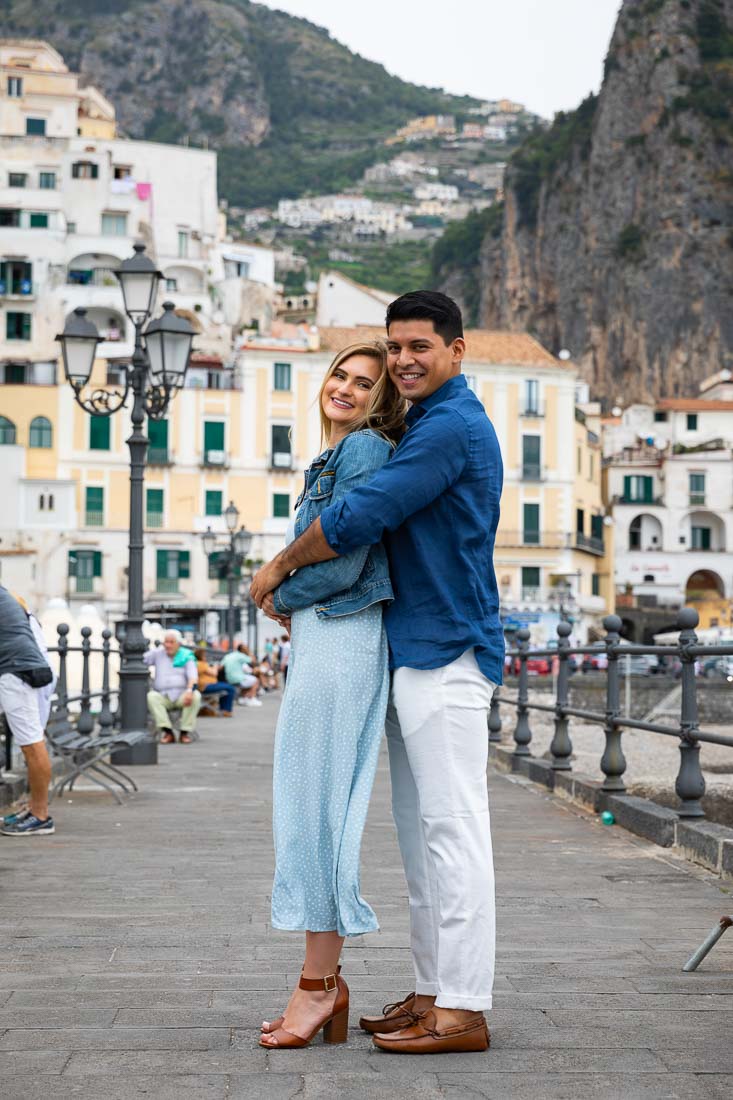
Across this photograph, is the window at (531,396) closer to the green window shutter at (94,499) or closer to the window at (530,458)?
the window at (530,458)

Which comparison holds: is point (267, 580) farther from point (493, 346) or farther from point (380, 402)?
point (493, 346)

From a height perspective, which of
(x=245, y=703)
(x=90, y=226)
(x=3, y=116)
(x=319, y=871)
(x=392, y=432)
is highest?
(x=3, y=116)

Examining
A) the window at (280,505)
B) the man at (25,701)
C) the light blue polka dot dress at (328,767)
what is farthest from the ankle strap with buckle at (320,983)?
the window at (280,505)

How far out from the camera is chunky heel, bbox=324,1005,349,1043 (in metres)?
3.78

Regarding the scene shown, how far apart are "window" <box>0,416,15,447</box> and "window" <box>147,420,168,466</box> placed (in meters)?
5.11

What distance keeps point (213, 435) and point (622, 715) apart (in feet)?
165

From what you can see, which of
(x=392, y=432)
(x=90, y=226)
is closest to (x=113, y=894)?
(x=392, y=432)

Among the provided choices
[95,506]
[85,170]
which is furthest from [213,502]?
[85,170]

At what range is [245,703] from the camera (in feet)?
91.7

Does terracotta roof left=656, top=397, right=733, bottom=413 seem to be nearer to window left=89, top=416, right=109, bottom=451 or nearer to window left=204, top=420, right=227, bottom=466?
window left=204, top=420, right=227, bottom=466

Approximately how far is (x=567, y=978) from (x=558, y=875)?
2.18 m

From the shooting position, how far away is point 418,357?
3.92 metres

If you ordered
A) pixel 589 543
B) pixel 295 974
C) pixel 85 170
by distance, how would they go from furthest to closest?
pixel 85 170
pixel 589 543
pixel 295 974

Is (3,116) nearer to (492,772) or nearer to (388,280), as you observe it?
(492,772)
